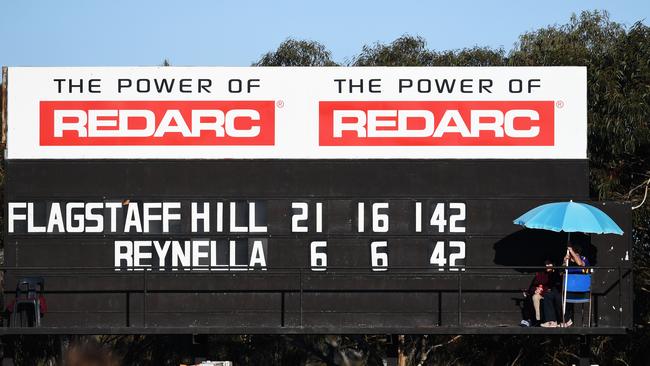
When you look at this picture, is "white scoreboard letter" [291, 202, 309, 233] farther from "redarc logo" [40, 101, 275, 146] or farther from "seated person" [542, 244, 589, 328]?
"seated person" [542, 244, 589, 328]

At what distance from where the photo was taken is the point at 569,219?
65.5ft

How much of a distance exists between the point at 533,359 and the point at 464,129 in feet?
57.2

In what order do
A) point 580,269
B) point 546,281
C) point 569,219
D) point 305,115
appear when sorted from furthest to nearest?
point 305,115
point 546,281
point 580,269
point 569,219

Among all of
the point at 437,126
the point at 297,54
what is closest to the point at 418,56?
the point at 297,54

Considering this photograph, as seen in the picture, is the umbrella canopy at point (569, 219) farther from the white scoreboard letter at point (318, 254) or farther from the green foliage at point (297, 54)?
the green foliage at point (297, 54)

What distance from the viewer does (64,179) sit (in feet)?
69.2

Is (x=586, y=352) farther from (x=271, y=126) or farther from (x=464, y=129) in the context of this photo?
(x=271, y=126)

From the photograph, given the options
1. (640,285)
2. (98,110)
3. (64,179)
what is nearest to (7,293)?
(64,179)

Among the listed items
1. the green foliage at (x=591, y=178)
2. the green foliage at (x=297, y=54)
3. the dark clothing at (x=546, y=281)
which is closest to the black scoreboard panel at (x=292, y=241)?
the dark clothing at (x=546, y=281)

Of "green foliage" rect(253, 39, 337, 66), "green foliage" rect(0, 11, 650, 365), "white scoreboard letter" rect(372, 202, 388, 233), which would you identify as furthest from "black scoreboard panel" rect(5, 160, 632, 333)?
"green foliage" rect(253, 39, 337, 66)

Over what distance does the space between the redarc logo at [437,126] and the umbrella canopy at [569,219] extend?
1.36 metres

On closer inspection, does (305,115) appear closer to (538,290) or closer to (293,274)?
(293,274)

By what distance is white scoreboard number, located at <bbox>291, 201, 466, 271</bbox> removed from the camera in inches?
827

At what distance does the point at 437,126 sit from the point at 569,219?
2858 mm
